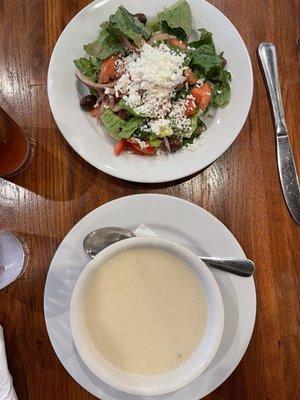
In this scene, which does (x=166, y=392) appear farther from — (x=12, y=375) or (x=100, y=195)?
(x=100, y=195)

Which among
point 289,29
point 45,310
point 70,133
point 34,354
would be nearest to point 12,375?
point 34,354

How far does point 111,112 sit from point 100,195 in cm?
21

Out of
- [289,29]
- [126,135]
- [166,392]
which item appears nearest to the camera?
[166,392]

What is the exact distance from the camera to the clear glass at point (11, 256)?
52.4 inches

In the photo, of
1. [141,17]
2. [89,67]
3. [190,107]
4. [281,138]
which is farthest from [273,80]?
[89,67]

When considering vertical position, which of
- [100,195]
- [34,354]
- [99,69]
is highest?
[99,69]

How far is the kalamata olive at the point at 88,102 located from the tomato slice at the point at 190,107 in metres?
0.23

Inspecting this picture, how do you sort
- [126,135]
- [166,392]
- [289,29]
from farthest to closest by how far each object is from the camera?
[289,29] < [126,135] < [166,392]

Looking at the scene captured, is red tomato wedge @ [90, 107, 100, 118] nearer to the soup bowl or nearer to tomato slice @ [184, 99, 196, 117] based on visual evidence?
tomato slice @ [184, 99, 196, 117]

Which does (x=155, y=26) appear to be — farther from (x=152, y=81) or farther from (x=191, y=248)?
(x=191, y=248)

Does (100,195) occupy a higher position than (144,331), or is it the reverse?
(100,195)

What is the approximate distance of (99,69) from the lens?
4.40 feet

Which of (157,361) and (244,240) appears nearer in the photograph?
(157,361)

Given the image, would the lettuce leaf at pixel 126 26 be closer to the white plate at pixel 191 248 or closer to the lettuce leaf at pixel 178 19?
the lettuce leaf at pixel 178 19
